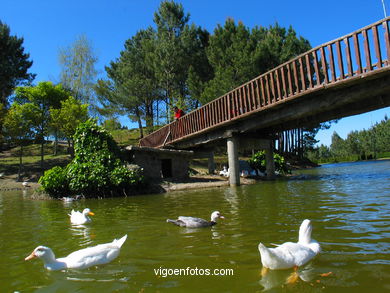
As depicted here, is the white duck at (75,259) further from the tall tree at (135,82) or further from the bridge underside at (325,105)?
the tall tree at (135,82)

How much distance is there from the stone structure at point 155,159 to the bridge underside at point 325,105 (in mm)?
2687

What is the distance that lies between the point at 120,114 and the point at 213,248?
4031cm

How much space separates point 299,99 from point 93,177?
1014cm

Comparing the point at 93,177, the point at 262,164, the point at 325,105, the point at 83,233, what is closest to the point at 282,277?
the point at 83,233

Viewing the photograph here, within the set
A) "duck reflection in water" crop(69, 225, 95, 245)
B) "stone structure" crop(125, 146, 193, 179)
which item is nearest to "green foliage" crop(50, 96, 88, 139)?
"stone structure" crop(125, 146, 193, 179)

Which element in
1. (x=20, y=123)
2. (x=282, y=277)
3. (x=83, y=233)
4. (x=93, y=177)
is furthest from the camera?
(x=20, y=123)

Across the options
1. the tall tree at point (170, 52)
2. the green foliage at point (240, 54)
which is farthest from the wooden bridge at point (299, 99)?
the tall tree at point (170, 52)

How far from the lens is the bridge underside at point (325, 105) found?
10.9 m

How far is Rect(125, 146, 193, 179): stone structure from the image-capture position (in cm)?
1811

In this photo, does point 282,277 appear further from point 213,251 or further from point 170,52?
point 170,52

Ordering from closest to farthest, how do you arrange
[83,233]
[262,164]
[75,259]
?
[75,259] → [83,233] → [262,164]

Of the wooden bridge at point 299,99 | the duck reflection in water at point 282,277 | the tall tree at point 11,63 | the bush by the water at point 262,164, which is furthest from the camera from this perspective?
the tall tree at point 11,63

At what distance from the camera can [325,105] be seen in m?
12.5

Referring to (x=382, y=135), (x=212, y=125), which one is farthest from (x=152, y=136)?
(x=382, y=135)
